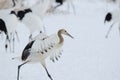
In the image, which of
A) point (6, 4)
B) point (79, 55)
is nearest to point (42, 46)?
point (79, 55)

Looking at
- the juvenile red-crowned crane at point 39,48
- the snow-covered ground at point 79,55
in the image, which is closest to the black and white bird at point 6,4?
the snow-covered ground at point 79,55

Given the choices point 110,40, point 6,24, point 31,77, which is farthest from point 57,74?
point 110,40

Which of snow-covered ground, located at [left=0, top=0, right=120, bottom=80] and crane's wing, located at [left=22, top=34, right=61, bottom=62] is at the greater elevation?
crane's wing, located at [left=22, top=34, right=61, bottom=62]

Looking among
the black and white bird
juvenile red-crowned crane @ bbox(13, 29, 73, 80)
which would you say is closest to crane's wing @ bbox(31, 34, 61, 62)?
juvenile red-crowned crane @ bbox(13, 29, 73, 80)

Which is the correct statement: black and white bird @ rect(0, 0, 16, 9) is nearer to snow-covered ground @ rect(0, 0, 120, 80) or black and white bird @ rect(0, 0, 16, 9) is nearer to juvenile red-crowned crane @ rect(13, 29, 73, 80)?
snow-covered ground @ rect(0, 0, 120, 80)

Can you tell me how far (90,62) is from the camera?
24.9 feet

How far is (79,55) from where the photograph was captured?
8.15 m

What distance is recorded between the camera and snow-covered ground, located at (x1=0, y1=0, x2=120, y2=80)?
6.55m

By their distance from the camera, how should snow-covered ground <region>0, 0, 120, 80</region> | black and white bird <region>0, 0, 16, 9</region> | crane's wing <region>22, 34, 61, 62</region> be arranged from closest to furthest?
crane's wing <region>22, 34, 61, 62</region>, snow-covered ground <region>0, 0, 120, 80</region>, black and white bird <region>0, 0, 16, 9</region>

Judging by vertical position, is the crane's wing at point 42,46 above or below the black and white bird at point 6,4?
above

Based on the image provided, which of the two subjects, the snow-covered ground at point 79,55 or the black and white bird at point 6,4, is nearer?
the snow-covered ground at point 79,55

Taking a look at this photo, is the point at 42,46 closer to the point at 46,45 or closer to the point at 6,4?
the point at 46,45

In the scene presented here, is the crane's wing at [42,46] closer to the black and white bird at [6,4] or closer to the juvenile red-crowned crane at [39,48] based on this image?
the juvenile red-crowned crane at [39,48]

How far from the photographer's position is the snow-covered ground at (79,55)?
6552mm
